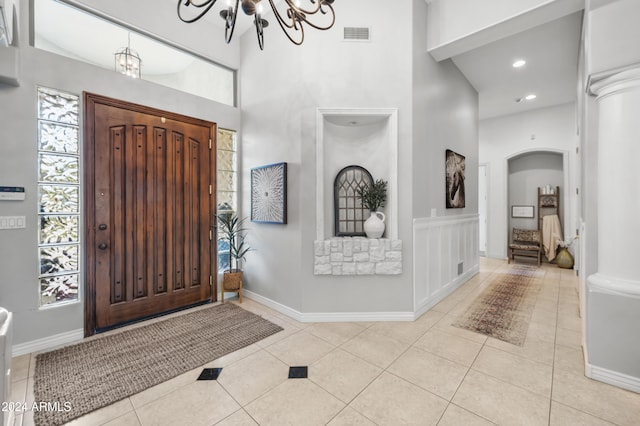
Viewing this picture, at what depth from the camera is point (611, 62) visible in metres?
1.94

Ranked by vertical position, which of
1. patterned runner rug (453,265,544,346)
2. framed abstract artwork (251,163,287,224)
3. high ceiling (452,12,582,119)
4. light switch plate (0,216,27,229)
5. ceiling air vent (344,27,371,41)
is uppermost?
high ceiling (452,12,582,119)

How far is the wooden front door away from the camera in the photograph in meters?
2.78

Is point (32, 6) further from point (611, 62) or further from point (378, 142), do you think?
point (611, 62)

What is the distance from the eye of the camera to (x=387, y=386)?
1.97 metres

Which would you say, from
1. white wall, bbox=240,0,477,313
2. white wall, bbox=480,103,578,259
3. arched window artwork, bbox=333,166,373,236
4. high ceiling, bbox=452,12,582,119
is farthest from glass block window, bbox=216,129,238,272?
white wall, bbox=480,103,578,259

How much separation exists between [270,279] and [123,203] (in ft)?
5.95

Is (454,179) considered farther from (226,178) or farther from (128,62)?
(128,62)

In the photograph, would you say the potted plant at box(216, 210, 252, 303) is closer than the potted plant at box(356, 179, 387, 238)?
No

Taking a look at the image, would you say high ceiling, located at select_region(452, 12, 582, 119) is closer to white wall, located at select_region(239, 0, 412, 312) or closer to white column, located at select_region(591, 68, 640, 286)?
white wall, located at select_region(239, 0, 412, 312)

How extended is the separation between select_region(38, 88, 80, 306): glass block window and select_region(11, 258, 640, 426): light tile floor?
0.64 meters

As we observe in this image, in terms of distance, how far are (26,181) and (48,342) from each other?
4.78 feet

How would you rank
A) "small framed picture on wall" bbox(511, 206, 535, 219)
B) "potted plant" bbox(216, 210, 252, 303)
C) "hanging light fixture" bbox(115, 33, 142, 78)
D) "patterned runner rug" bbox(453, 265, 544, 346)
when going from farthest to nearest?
1. "small framed picture on wall" bbox(511, 206, 535, 219)
2. "potted plant" bbox(216, 210, 252, 303)
3. "hanging light fixture" bbox(115, 33, 142, 78)
4. "patterned runner rug" bbox(453, 265, 544, 346)

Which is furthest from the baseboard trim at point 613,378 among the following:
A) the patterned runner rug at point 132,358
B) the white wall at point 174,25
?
the white wall at point 174,25

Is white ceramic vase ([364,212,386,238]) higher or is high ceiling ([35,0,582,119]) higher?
high ceiling ([35,0,582,119])
